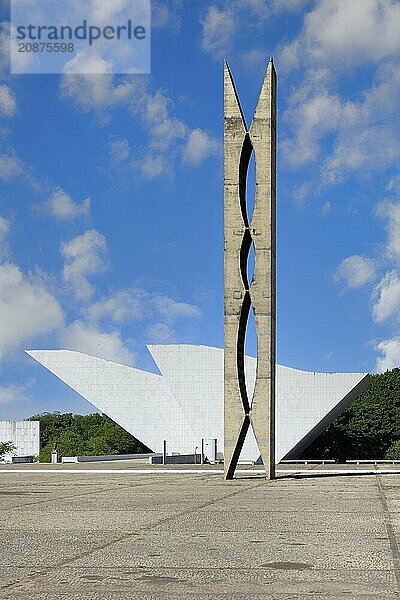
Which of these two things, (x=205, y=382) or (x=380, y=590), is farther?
(x=205, y=382)

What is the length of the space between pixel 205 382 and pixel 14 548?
31741 mm

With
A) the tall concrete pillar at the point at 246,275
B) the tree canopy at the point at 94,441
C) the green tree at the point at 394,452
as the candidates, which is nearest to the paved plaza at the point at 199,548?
the tall concrete pillar at the point at 246,275

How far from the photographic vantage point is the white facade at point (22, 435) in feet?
158

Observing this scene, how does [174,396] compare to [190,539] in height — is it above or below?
above

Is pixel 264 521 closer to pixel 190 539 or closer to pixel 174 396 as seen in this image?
pixel 190 539

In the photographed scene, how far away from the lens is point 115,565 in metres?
6.01

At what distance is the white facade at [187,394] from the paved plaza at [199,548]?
82.3 ft

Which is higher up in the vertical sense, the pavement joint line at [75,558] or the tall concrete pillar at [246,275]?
the tall concrete pillar at [246,275]

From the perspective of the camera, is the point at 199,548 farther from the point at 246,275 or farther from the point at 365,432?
the point at 365,432

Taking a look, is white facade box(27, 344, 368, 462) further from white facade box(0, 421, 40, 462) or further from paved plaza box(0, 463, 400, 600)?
paved plaza box(0, 463, 400, 600)

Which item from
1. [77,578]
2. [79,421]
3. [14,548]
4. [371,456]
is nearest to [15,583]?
[77,578]

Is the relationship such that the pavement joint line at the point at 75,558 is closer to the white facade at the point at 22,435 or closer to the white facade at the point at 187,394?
the white facade at the point at 187,394

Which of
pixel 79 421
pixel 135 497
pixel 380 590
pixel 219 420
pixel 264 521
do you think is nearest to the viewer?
pixel 380 590

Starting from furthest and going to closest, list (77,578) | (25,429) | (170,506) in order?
(25,429)
(170,506)
(77,578)
